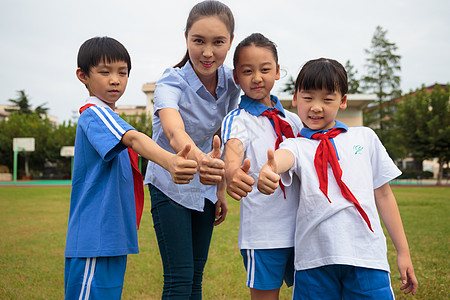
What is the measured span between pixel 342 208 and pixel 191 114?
3.10 feet

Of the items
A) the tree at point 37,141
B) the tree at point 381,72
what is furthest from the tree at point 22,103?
the tree at point 381,72

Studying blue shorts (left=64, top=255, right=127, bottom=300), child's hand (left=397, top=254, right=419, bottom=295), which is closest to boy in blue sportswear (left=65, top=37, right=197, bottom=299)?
blue shorts (left=64, top=255, right=127, bottom=300)

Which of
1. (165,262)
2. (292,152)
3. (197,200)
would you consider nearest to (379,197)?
(292,152)

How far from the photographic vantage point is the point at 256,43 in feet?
6.57

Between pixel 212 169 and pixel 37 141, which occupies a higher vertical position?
pixel 37 141

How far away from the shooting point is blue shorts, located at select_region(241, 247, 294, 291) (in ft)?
5.98

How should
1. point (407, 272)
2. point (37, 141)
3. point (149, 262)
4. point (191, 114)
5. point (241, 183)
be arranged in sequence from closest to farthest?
point (241, 183), point (407, 272), point (191, 114), point (149, 262), point (37, 141)

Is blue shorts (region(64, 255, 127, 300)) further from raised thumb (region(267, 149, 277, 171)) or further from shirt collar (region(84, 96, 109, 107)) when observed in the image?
raised thumb (region(267, 149, 277, 171))

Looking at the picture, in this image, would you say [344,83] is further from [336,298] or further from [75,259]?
[75,259]

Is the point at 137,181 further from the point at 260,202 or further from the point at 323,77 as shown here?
the point at 323,77

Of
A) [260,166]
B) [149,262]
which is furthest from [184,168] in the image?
[149,262]

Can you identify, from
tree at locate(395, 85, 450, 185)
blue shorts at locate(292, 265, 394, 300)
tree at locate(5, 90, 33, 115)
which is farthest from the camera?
tree at locate(5, 90, 33, 115)

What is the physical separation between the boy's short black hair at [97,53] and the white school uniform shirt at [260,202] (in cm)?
68

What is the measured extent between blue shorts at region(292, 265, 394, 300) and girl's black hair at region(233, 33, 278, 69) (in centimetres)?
107
